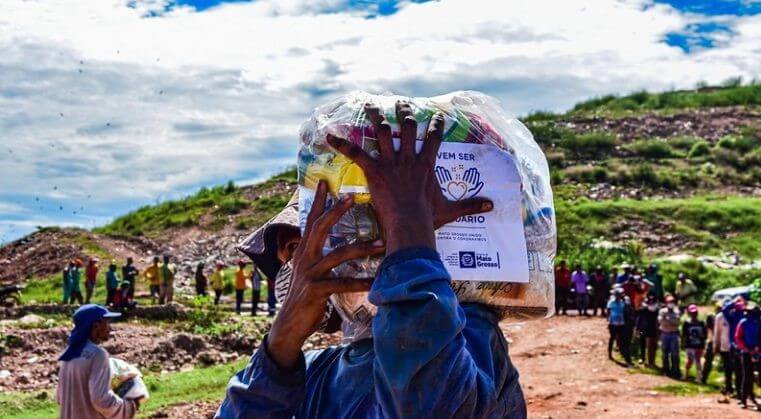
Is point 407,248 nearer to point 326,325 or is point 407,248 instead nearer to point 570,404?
point 326,325

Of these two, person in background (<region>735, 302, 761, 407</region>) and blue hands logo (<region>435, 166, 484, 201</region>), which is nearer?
blue hands logo (<region>435, 166, 484, 201</region>)

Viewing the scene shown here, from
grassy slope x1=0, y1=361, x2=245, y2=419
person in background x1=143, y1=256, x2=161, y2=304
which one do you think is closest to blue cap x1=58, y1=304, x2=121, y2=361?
grassy slope x1=0, y1=361, x2=245, y2=419

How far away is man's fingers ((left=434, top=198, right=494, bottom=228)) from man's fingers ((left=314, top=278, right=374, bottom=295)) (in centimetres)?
21

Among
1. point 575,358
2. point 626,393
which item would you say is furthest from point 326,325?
point 575,358

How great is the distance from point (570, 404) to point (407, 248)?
14.2 metres

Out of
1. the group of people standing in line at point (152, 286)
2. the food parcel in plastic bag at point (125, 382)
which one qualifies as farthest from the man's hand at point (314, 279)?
the group of people standing in line at point (152, 286)

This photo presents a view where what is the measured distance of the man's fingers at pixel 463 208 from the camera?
225 cm

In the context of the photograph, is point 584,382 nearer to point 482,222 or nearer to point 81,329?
point 81,329

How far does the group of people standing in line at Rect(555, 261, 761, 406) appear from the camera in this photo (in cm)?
1530

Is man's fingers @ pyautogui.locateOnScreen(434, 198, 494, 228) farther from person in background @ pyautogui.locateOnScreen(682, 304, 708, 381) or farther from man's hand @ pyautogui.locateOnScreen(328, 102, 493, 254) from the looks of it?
person in background @ pyautogui.locateOnScreen(682, 304, 708, 381)

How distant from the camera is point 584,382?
701 inches

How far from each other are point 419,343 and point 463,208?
426 mm

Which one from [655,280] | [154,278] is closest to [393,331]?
[655,280]

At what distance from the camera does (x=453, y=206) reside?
7.51ft
